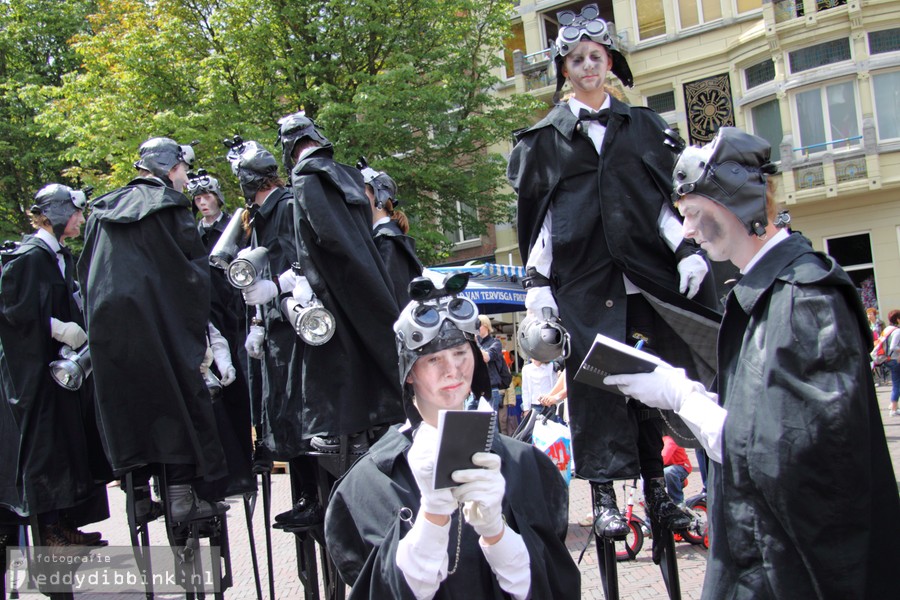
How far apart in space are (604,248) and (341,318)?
1.37m

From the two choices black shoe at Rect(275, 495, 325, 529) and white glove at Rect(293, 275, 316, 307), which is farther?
black shoe at Rect(275, 495, 325, 529)

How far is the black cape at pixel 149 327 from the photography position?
4.34 meters

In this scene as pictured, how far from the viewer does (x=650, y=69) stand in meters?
26.4

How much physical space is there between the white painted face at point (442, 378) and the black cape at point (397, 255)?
219 centimetres

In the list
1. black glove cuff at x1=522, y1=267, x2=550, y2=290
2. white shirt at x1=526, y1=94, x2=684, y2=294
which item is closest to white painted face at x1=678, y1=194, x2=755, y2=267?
white shirt at x1=526, y1=94, x2=684, y2=294

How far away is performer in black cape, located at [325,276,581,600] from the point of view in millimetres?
2316

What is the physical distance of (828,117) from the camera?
23.3 m

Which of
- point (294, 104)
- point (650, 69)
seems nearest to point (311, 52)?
point (294, 104)

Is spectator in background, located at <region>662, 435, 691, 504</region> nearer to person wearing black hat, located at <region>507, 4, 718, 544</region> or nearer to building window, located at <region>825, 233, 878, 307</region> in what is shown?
person wearing black hat, located at <region>507, 4, 718, 544</region>

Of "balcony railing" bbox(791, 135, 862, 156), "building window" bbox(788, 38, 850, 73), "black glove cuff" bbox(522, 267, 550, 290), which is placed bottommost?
"black glove cuff" bbox(522, 267, 550, 290)

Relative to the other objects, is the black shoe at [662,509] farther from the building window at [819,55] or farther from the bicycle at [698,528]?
the building window at [819,55]

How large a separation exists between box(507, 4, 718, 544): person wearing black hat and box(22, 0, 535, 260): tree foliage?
1292 cm

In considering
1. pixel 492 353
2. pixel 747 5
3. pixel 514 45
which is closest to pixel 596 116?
pixel 492 353

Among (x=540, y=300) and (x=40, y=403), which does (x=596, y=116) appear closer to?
(x=540, y=300)
